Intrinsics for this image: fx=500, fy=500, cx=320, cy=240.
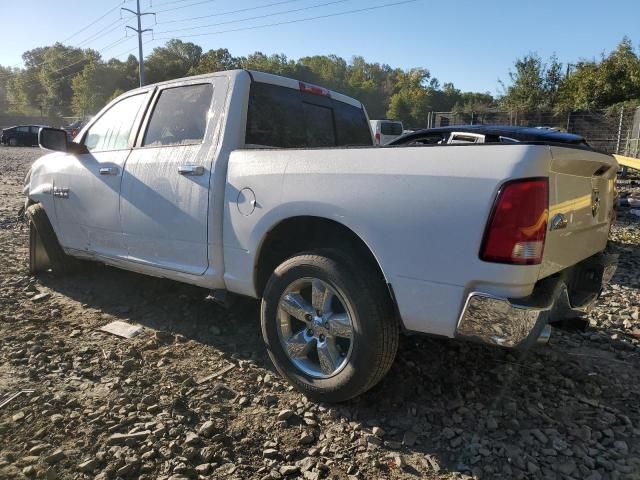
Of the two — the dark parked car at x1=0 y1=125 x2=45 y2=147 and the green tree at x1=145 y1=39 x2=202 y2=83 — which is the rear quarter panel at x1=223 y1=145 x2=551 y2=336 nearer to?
the dark parked car at x1=0 y1=125 x2=45 y2=147

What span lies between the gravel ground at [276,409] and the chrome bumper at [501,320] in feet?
2.06

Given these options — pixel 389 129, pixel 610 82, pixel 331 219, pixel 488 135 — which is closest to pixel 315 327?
pixel 331 219

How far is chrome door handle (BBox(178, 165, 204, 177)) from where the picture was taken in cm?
331

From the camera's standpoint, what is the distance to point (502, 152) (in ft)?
7.07

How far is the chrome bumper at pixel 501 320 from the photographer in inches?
84.3

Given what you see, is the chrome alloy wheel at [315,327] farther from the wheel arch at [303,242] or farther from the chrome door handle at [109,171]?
the chrome door handle at [109,171]

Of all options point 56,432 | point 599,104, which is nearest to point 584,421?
point 56,432

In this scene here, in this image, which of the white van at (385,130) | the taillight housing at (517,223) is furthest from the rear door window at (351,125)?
the white van at (385,130)

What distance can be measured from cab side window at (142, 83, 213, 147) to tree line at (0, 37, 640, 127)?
29.8 m

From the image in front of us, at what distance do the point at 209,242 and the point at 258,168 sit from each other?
0.64 meters

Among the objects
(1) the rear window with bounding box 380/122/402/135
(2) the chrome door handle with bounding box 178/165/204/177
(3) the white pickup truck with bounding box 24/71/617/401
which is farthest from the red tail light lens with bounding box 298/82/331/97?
(1) the rear window with bounding box 380/122/402/135

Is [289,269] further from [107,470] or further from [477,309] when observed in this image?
[107,470]

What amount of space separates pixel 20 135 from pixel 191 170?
3733 cm

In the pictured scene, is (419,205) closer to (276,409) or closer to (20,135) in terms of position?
(276,409)
